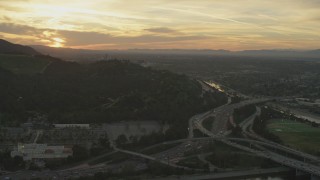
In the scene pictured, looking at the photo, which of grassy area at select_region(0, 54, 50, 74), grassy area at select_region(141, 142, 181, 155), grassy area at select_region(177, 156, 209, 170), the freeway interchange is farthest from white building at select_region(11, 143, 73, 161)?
grassy area at select_region(0, 54, 50, 74)

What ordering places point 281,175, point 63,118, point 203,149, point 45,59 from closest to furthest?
point 281,175 → point 203,149 → point 63,118 → point 45,59

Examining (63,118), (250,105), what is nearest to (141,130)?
(63,118)

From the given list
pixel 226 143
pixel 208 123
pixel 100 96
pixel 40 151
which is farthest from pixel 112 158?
pixel 100 96

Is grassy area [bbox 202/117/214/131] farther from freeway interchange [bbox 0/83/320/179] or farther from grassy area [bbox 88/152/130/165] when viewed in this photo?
grassy area [bbox 88/152/130/165]

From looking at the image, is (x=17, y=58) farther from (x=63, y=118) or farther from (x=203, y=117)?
(x=203, y=117)

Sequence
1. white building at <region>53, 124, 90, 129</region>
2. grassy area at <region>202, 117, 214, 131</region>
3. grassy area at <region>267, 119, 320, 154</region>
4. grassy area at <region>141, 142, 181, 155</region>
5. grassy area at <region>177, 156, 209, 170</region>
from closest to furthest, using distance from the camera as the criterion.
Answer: grassy area at <region>177, 156, 209, 170</region>, grassy area at <region>141, 142, 181, 155</region>, grassy area at <region>267, 119, 320, 154</region>, white building at <region>53, 124, 90, 129</region>, grassy area at <region>202, 117, 214, 131</region>

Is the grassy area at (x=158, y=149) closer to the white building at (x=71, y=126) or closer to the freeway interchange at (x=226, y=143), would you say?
the freeway interchange at (x=226, y=143)
